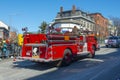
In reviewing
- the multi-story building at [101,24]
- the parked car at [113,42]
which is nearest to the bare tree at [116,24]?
the multi-story building at [101,24]

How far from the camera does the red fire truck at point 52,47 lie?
1365 cm

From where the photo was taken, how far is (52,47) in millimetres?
13742

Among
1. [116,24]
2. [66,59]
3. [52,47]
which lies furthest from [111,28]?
[52,47]

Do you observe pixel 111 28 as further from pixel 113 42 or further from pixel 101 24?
pixel 113 42

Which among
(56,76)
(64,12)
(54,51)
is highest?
(64,12)

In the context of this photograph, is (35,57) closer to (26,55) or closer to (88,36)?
(26,55)

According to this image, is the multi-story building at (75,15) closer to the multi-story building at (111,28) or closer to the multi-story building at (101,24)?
the multi-story building at (101,24)

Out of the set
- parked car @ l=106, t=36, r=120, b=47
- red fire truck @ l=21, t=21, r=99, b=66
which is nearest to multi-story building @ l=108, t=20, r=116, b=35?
parked car @ l=106, t=36, r=120, b=47

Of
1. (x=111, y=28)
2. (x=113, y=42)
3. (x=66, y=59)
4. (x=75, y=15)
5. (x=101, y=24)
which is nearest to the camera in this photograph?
(x=66, y=59)

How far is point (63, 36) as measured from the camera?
576 inches

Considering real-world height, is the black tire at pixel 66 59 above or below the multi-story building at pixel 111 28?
below

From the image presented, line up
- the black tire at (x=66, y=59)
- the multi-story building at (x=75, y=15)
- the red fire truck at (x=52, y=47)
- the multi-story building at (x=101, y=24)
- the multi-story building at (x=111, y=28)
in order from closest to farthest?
the red fire truck at (x=52, y=47)
the black tire at (x=66, y=59)
the multi-story building at (x=75, y=15)
the multi-story building at (x=101, y=24)
the multi-story building at (x=111, y=28)

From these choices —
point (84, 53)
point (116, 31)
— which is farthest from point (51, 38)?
point (116, 31)

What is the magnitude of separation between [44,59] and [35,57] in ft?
2.69
